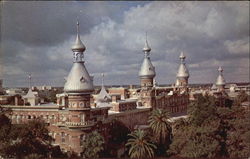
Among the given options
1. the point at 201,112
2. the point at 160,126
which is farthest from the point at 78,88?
the point at 201,112

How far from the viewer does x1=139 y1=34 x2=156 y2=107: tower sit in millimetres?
44938

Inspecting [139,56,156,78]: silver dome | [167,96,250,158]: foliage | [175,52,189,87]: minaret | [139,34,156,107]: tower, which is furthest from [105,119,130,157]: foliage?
Result: [175,52,189,87]: minaret

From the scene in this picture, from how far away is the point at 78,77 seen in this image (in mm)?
26938

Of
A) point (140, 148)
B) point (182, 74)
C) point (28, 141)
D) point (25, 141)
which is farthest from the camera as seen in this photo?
point (182, 74)

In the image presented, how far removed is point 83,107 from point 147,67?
20.4 meters

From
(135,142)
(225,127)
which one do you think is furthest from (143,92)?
(135,142)

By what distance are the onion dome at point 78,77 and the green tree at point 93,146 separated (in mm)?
3586

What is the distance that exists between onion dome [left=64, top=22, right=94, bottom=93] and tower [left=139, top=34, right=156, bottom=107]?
728 inches

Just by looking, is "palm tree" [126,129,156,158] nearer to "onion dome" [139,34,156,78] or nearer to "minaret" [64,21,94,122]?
"minaret" [64,21,94,122]

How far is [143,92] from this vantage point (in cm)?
4550

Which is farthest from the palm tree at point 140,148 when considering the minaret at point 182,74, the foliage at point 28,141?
the minaret at point 182,74

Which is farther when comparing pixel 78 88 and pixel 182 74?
pixel 182 74

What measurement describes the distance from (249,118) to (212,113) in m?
3.56

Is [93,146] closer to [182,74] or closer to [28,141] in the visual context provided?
[28,141]
